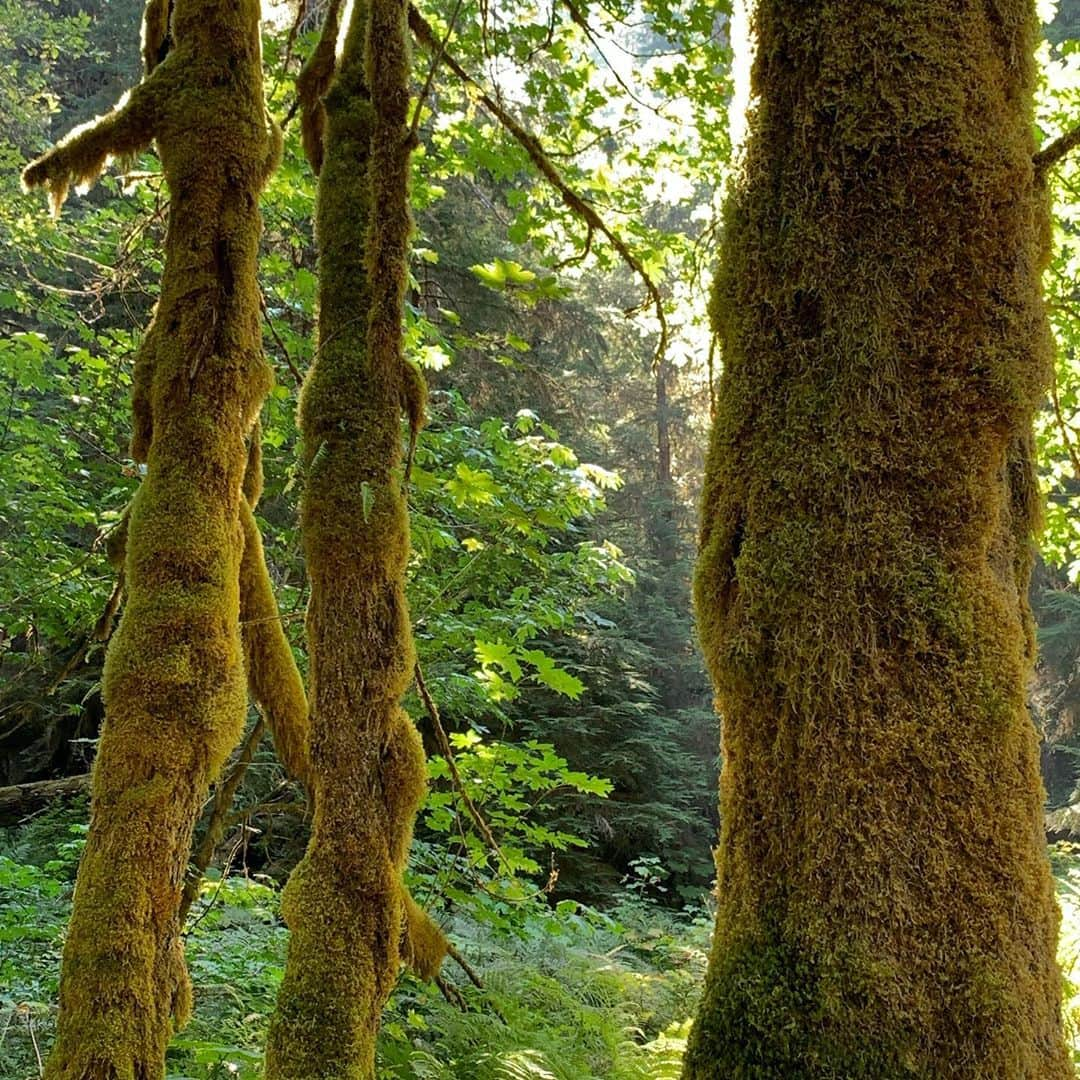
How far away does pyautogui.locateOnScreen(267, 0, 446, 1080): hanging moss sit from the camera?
236 cm

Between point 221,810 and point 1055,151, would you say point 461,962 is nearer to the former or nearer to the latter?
point 221,810

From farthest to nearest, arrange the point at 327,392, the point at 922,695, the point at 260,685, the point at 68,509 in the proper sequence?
the point at 68,509
the point at 260,685
the point at 327,392
the point at 922,695

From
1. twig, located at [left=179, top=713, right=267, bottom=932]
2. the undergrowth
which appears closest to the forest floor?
the undergrowth

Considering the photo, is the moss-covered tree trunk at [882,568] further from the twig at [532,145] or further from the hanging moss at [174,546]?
the twig at [532,145]

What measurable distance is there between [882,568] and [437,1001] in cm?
449

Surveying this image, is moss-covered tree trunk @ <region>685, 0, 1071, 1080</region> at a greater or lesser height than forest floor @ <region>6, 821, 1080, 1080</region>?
greater

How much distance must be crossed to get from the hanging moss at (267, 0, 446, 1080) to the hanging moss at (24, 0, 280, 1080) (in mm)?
298

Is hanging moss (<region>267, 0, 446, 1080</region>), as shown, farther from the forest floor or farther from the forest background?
the forest floor

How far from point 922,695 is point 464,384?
10519 millimetres

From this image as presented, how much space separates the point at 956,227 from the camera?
4.58ft

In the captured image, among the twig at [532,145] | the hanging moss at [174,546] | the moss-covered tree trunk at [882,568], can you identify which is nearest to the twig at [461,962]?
the hanging moss at [174,546]

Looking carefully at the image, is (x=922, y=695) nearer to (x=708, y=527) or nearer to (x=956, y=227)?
(x=708, y=527)

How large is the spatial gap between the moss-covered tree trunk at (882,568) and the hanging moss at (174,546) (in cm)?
142

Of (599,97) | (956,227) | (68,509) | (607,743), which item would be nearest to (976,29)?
(956,227)
